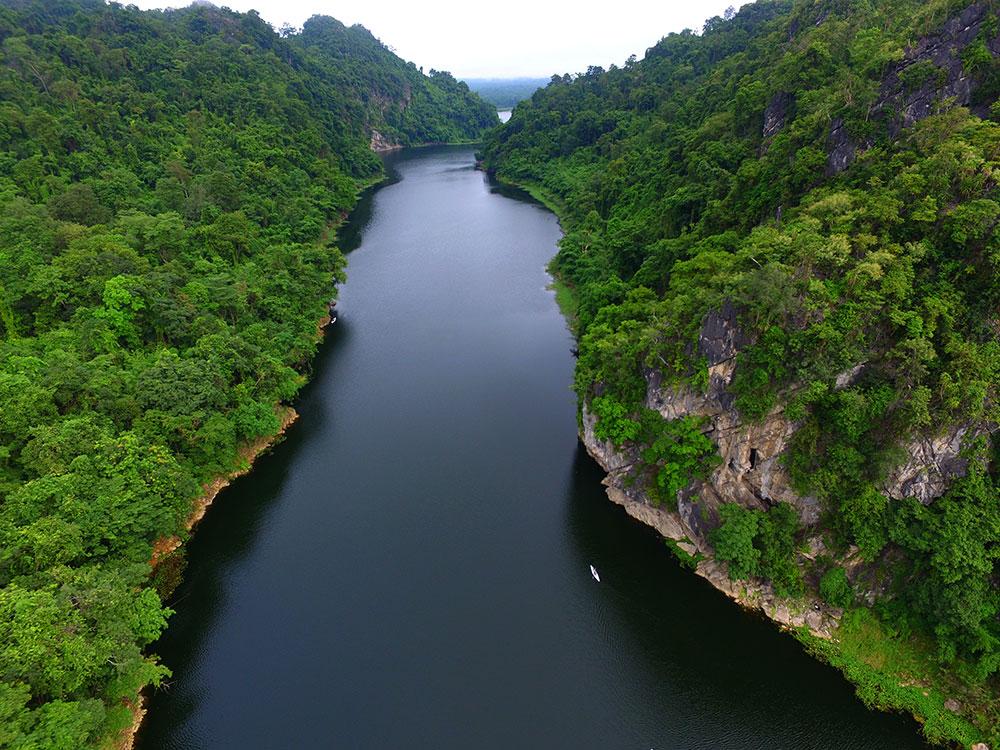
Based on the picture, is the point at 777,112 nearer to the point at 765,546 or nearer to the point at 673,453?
the point at 673,453

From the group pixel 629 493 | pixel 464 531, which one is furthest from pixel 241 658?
pixel 629 493

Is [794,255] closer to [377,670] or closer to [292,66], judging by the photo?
[377,670]

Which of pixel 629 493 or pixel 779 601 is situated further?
pixel 629 493

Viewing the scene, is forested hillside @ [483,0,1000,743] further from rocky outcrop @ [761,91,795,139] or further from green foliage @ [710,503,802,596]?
rocky outcrop @ [761,91,795,139]

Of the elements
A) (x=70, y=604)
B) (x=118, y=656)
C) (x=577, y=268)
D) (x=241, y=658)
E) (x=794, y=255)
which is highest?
(x=794, y=255)

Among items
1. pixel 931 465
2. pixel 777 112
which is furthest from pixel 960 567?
pixel 777 112

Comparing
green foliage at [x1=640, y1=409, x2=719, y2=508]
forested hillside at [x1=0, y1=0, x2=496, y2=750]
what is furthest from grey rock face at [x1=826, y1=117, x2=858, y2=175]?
forested hillside at [x1=0, y1=0, x2=496, y2=750]
